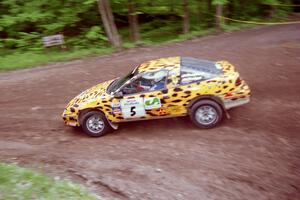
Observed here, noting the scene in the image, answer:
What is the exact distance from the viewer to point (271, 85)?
12547mm

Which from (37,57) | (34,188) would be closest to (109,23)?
(37,57)

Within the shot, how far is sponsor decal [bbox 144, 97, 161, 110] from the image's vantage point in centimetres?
1005

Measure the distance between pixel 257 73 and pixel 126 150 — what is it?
20.1 feet

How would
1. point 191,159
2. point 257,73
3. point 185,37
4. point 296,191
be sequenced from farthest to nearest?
point 185,37
point 257,73
point 191,159
point 296,191

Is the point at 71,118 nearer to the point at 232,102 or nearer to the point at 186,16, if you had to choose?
the point at 232,102

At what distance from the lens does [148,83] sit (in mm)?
10102

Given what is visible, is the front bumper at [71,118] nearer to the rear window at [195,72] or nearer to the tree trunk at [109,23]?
the rear window at [195,72]

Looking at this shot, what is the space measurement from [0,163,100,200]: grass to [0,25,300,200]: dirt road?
73cm

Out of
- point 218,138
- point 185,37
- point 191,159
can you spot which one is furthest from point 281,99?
point 185,37

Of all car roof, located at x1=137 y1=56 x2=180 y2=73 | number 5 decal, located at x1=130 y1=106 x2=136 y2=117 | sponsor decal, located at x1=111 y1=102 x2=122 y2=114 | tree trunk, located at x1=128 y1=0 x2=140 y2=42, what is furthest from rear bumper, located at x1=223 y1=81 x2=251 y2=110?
tree trunk, located at x1=128 y1=0 x2=140 y2=42

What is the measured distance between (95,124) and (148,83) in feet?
5.69

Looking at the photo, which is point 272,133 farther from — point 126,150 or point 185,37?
point 185,37

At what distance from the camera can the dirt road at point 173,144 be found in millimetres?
7699

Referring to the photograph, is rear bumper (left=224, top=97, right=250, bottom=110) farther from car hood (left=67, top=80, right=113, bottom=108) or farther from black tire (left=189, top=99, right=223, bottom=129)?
car hood (left=67, top=80, right=113, bottom=108)
